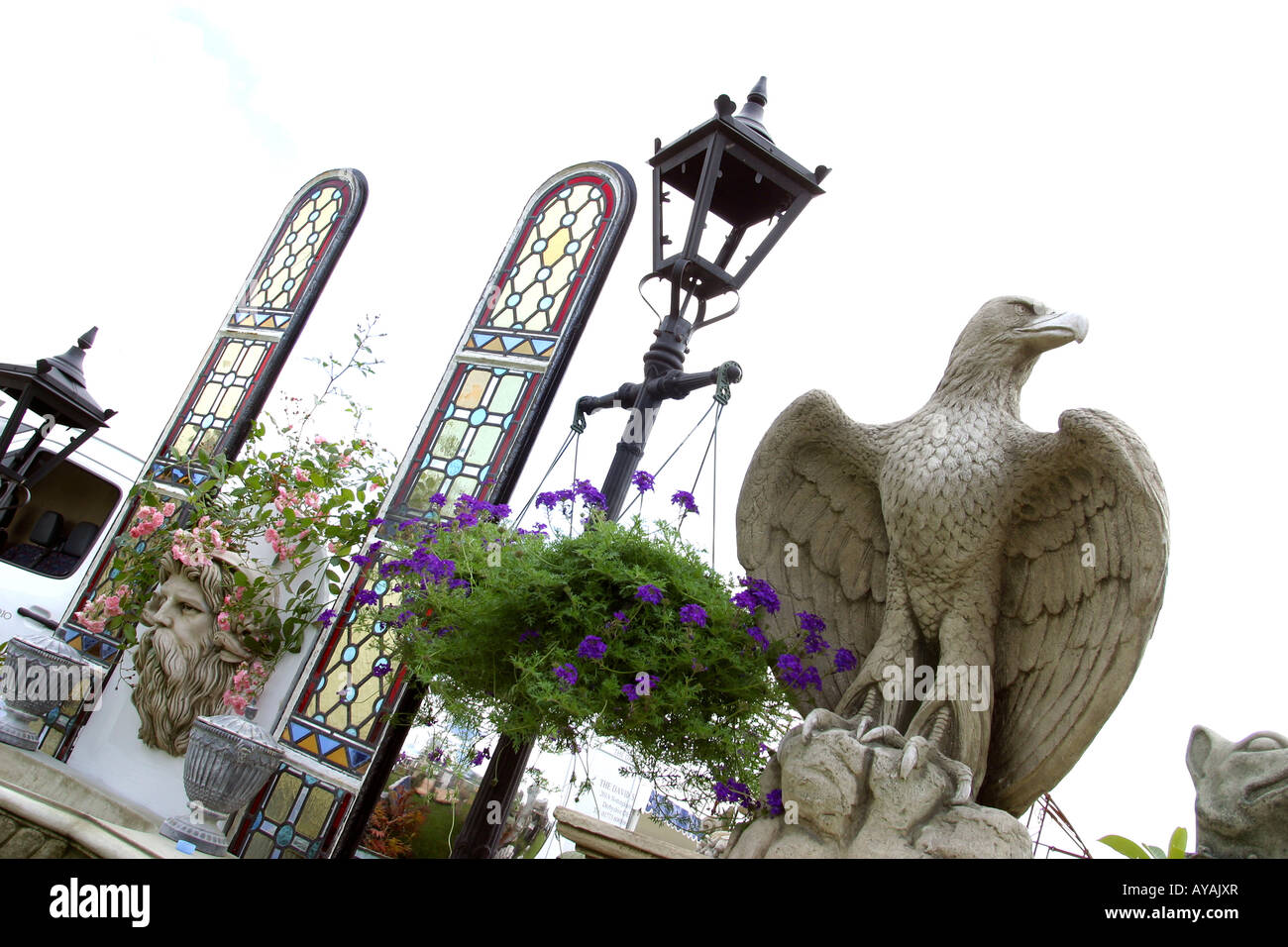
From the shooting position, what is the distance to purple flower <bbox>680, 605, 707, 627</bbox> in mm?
2109

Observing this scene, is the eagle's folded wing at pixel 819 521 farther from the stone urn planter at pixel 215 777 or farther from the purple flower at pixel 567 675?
the stone urn planter at pixel 215 777

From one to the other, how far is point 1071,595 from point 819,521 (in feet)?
2.36

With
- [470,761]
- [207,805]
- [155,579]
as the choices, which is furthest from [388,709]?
[155,579]

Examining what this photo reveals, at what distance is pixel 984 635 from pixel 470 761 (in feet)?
4.86

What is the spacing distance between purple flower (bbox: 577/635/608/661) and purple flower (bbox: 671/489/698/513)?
61 cm

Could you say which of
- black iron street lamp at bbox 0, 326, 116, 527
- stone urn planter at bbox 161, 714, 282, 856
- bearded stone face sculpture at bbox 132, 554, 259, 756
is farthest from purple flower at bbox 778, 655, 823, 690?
black iron street lamp at bbox 0, 326, 116, 527

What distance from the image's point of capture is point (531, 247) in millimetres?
4797

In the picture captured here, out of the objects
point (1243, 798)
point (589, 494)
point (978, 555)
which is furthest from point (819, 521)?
point (1243, 798)

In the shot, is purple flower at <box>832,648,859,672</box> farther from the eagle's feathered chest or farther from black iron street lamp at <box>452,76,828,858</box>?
black iron street lamp at <box>452,76,828,858</box>

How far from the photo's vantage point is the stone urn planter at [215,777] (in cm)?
343

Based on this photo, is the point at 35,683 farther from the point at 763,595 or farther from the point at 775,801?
the point at 775,801

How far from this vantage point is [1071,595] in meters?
2.17

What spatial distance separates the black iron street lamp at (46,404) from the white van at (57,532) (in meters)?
Answer: 0.29
